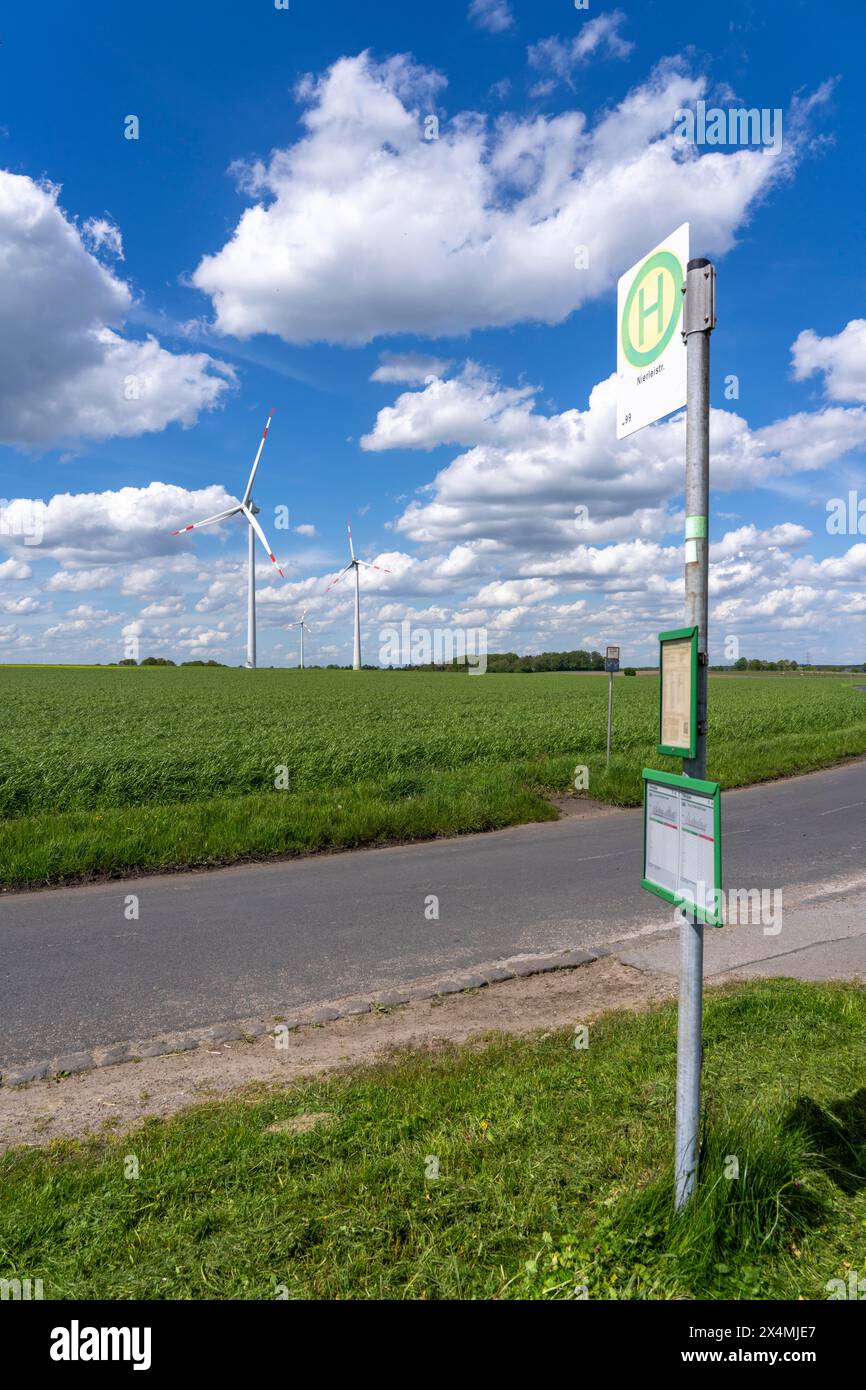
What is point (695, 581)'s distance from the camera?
281 centimetres

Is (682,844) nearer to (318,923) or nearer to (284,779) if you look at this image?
(318,923)

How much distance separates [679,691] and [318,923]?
559cm

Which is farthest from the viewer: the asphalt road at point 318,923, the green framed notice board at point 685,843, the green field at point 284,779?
the green field at point 284,779

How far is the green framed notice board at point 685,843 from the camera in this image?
2660 mm

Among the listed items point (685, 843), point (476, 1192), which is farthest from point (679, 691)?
point (476, 1192)

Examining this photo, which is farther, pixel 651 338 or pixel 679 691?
pixel 651 338

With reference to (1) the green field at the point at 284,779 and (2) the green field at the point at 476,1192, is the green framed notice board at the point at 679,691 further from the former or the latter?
(1) the green field at the point at 284,779

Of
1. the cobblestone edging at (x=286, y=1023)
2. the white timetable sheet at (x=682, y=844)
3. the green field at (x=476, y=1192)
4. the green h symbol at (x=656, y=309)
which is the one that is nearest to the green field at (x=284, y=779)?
the cobblestone edging at (x=286, y=1023)

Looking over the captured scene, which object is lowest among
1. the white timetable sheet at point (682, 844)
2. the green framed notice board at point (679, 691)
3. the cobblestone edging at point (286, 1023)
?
the cobblestone edging at point (286, 1023)

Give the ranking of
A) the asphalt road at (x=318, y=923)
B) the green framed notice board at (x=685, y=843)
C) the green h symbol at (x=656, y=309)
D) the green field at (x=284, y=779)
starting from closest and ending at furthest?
the green framed notice board at (x=685, y=843), the green h symbol at (x=656, y=309), the asphalt road at (x=318, y=923), the green field at (x=284, y=779)

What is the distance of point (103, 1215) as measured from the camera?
10.2 ft

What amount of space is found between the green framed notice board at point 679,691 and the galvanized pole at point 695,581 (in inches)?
1.2

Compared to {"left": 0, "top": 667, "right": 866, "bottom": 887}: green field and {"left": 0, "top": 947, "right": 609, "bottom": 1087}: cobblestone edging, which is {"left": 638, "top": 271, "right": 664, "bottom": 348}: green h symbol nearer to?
{"left": 0, "top": 947, "right": 609, "bottom": 1087}: cobblestone edging

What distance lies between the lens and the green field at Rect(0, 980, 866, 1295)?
105 inches
